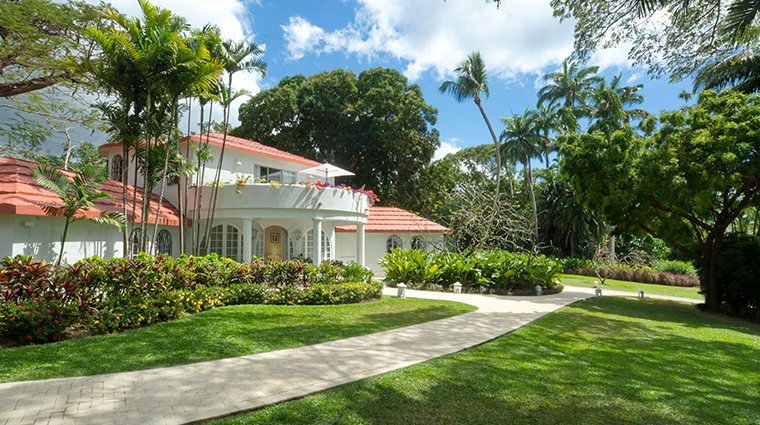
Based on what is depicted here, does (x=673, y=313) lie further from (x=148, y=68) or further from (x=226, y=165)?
(x=226, y=165)

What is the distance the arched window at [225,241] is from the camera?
59.6ft

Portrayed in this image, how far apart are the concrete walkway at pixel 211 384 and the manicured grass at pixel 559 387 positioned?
0.34 metres

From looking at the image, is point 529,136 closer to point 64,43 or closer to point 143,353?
point 64,43

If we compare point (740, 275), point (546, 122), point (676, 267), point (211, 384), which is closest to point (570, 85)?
point (546, 122)

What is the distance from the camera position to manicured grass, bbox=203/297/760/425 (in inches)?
→ 173

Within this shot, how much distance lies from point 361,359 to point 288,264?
625 cm

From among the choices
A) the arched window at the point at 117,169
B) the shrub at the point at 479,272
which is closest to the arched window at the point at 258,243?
the shrub at the point at 479,272

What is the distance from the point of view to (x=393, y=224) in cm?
2319

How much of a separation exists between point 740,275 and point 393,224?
14.8 meters

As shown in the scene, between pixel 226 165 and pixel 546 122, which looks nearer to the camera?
pixel 226 165

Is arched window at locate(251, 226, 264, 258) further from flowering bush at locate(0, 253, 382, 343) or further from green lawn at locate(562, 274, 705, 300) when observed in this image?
green lawn at locate(562, 274, 705, 300)

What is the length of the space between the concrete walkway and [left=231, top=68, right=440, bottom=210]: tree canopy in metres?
24.7

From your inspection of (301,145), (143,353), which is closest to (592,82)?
(301,145)

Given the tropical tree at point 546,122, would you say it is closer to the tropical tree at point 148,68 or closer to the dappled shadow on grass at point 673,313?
the dappled shadow on grass at point 673,313
